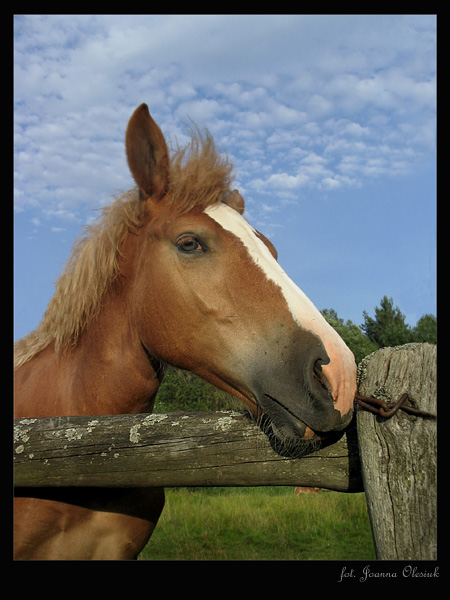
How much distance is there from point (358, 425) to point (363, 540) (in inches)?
187

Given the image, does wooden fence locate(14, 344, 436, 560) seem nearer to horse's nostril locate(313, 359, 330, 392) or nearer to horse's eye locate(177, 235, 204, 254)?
horse's nostril locate(313, 359, 330, 392)

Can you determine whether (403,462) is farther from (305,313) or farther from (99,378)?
(99,378)

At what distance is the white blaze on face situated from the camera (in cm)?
171

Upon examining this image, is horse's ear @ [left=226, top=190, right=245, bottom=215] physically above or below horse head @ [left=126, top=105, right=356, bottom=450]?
above

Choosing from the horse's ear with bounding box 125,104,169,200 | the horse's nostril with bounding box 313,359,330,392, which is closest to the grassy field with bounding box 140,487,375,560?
the horse's nostril with bounding box 313,359,330,392

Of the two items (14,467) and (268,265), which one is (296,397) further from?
(14,467)

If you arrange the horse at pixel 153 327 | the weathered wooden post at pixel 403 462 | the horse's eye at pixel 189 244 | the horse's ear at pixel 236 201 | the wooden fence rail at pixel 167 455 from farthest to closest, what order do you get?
the horse's ear at pixel 236 201, the horse's eye at pixel 189 244, the horse at pixel 153 327, the wooden fence rail at pixel 167 455, the weathered wooden post at pixel 403 462

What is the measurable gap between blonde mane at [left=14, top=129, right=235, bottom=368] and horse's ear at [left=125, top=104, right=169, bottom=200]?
0.07m

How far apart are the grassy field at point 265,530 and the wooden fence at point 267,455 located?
4.03 meters

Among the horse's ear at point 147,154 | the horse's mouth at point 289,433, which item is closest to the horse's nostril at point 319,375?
the horse's mouth at point 289,433

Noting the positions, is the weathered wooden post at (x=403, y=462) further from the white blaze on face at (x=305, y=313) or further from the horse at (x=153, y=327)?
the horse at (x=153, y=327)

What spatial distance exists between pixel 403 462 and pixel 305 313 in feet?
2.35

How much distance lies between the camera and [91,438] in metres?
2.02

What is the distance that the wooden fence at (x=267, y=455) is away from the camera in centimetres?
157
